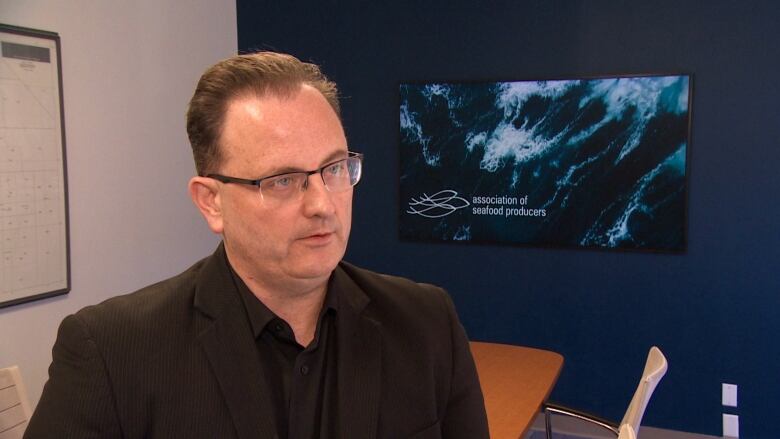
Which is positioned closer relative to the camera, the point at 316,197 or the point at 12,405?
the point at 316,197

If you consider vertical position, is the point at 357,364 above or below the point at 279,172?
below

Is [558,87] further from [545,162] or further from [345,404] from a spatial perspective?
[345,404]

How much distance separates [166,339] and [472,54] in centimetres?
357

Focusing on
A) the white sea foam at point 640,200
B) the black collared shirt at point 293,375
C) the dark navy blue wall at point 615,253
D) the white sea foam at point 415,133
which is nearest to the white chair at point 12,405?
the black collared shirt at point 293,375

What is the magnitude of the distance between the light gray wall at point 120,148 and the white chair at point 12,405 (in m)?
0.93

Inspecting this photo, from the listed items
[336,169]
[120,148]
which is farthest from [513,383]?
[120,148]

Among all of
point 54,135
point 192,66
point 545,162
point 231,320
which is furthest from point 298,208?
point 192,66

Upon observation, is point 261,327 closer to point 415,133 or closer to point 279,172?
point 279,172

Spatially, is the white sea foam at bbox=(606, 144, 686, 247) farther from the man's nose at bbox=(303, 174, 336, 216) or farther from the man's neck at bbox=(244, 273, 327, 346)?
the man's nose at bbox=(303, 174, 336, 216)

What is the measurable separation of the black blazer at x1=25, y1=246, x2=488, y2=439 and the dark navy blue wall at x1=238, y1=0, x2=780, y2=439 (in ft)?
10.0

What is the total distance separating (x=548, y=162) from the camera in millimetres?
4129

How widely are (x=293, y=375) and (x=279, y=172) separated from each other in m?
0.33

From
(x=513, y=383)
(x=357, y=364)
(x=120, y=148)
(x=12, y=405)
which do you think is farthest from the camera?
(x=120, y=148)

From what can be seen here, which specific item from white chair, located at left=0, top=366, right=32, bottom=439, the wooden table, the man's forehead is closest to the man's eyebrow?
the man's forehead
